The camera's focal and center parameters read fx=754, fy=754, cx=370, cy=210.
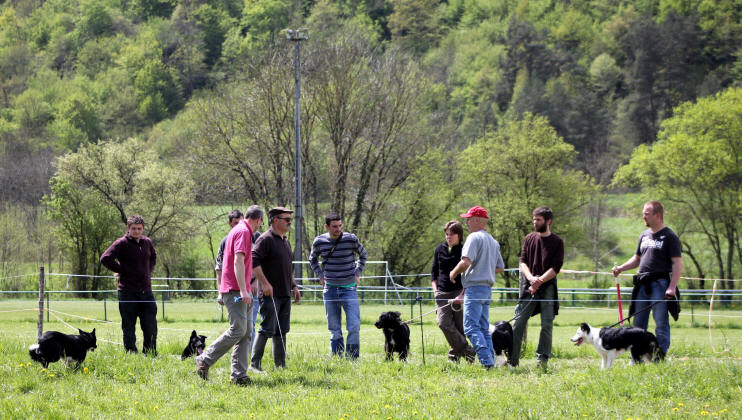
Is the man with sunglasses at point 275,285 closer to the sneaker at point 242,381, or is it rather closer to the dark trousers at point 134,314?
the sneaker at point 242,381

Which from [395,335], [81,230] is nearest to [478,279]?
[395,335]

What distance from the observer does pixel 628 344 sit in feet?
27.0

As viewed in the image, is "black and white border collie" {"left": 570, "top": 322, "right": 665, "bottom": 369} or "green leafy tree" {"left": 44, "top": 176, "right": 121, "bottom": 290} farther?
"green leafy tree" {"left": 44, "top": 176, "right": 121, "bottom": 290}

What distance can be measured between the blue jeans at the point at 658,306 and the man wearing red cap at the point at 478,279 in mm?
1650

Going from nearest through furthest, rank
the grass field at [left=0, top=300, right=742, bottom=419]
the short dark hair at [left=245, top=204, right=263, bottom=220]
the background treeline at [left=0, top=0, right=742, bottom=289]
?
the grass field at [left=0, top=300, right=742, bottom=419], the short dark hair at [left=245, top=204, right=263, bottom=220], the background treeline at [left=0, top=0, right=742, bottom=289]

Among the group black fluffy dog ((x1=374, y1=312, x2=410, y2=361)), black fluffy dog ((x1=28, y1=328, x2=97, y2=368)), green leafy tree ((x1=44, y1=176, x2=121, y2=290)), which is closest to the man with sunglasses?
black fluffy dog ((x1=374, y1=312, x2=410, y2=361))

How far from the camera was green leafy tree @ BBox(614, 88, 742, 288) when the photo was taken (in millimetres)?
38562

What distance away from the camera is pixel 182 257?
136ft

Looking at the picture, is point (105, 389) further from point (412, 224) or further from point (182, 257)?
point (182, 257)

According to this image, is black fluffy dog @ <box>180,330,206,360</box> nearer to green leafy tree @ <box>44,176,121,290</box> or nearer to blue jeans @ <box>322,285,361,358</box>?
blue jeans @ <box>322,285,361,358</box>

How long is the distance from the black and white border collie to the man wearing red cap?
1.15 metres

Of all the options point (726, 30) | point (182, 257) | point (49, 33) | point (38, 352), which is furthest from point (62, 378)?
point (49, 33)

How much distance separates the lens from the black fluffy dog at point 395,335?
32.0 ft

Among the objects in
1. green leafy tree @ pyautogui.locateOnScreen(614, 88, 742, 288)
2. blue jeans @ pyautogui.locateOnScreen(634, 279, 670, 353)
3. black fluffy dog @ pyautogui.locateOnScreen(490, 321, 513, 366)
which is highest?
green leafy tree @ pyautogui.locateOnScreen(614, 88, 742, 288)
